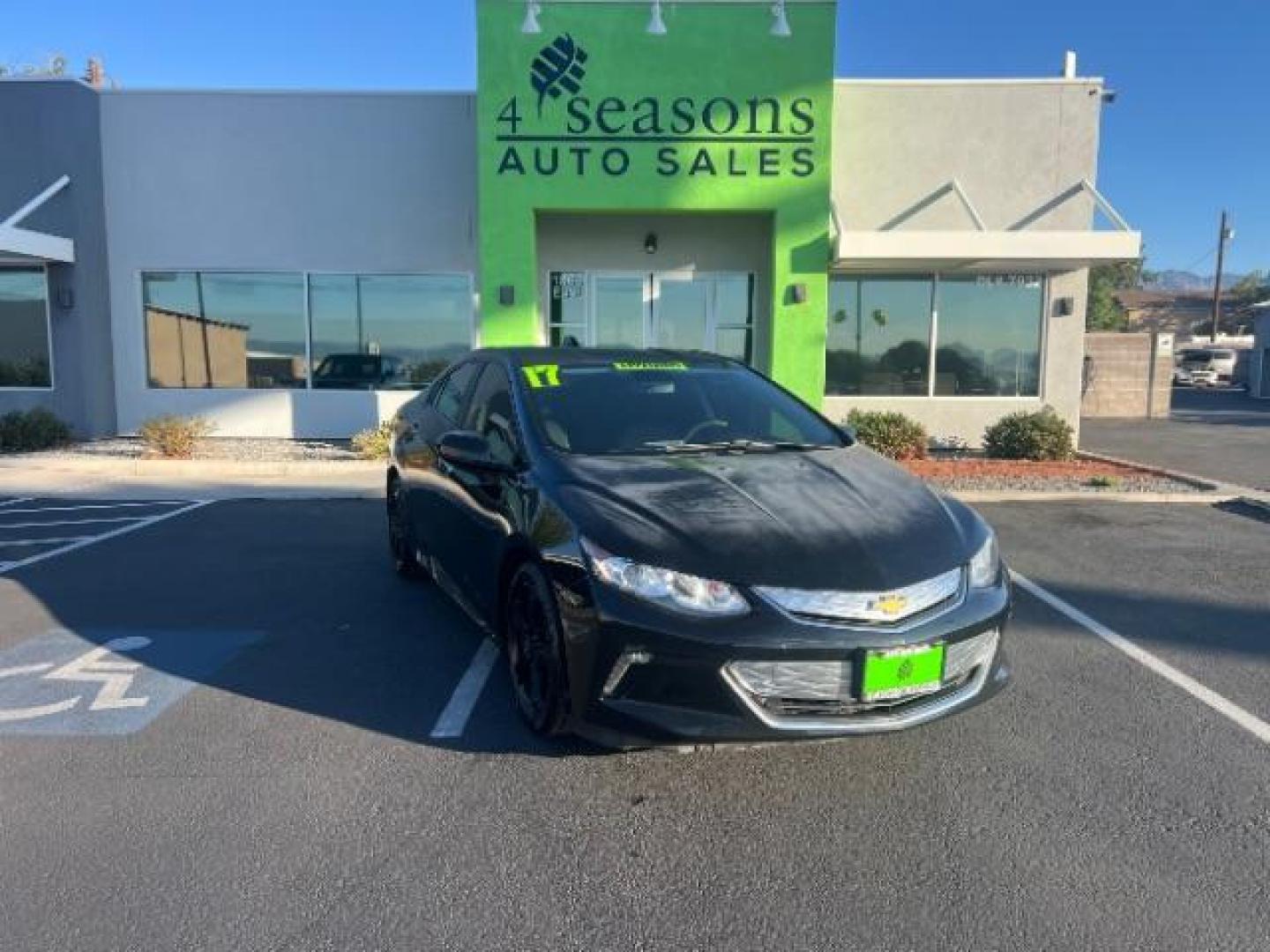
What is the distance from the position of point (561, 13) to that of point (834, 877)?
1166 cm

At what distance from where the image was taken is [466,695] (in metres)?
4.34

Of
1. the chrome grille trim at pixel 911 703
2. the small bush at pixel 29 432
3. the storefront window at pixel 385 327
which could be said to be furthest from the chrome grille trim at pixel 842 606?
the small bush at pixel 29 432

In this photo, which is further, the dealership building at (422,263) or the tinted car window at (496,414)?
the dealership building at (422,263)

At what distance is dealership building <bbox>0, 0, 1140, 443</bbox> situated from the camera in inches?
531

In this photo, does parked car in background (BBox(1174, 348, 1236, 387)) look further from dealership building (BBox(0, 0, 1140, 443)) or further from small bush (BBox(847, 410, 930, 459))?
small bush (BBox(847, 410, 930, 459))

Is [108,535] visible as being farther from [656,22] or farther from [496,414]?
[656,22]

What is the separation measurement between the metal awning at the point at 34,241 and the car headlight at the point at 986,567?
12.9 metres

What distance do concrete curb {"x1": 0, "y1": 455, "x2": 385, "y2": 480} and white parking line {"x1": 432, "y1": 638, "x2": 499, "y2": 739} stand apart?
6.72 metres

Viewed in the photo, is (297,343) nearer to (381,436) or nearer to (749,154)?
(381,436)

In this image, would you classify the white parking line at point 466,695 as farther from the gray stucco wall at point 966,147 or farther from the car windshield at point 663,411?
the gray stucco wall at point 966,147

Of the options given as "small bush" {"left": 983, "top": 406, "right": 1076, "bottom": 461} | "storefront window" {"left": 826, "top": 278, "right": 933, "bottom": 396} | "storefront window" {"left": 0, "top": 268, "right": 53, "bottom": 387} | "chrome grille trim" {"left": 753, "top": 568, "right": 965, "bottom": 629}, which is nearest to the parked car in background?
"storefront window" {"left": 826, "top": 278, "right": 933, "bottom": 396}

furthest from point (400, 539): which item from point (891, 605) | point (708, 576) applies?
point (891, 605)

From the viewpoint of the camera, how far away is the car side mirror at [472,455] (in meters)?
4.21

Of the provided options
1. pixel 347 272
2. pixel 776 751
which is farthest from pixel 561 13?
pixel 776 751
